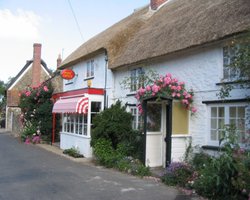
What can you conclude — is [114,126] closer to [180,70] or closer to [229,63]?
[180,70]

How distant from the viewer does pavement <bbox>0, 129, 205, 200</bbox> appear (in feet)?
29.1

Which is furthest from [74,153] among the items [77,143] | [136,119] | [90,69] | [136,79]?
[90,69]

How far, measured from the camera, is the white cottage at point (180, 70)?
36.8 feet

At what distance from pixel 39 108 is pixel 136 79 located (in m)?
10.3

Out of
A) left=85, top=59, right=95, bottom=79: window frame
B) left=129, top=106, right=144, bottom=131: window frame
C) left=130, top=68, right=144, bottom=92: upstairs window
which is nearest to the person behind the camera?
left=129, top=106, right=144, bottom=131: window frame

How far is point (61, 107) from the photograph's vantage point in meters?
19.1

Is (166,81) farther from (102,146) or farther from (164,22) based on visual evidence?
(164,22)

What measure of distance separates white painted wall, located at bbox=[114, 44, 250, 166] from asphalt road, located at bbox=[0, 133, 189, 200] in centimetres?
248

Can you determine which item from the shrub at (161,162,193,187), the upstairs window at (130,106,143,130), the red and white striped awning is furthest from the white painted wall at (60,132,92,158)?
the shrub at (161,162,193,187)

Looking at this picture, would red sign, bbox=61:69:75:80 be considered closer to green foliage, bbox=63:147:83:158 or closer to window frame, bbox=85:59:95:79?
window frame, bbox=85:59:95:79

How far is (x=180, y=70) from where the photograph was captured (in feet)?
44.1

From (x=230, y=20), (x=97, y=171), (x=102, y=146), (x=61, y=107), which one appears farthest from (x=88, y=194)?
(x=61, y=107)

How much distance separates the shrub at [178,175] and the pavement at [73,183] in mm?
294

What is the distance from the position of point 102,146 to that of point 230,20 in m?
7.09
